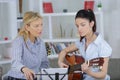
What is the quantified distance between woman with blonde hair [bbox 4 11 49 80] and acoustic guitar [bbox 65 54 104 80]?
24 centimetres

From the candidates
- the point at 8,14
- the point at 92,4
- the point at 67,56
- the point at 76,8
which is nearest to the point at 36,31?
the point at 67,56

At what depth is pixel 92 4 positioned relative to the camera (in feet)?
12.6

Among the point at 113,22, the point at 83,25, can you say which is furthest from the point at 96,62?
the point at 113,22

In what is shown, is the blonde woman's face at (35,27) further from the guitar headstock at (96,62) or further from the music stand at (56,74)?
the guitar headstock at (96,62)

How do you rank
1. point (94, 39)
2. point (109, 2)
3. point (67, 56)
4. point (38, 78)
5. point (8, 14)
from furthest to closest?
1. point (109, 2)
2. point (8, 14)
3. point (67, 56)
4. point (94, 39)
5. point (38, 78)

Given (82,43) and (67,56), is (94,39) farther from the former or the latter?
(67,56)

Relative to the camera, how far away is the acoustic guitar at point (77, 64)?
67.2 inches

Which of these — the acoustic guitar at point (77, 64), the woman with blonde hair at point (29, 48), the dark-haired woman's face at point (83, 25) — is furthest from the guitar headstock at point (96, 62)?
the woman with blonde hair at point (29, 48)

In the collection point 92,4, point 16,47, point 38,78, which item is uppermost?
point 92,4

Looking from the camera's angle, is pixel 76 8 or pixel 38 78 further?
pixel 76 8

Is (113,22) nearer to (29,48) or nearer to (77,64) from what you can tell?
(29,48)

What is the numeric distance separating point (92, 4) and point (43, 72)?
7.23ft

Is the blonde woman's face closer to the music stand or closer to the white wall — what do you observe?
the music stand

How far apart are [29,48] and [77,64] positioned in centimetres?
55
